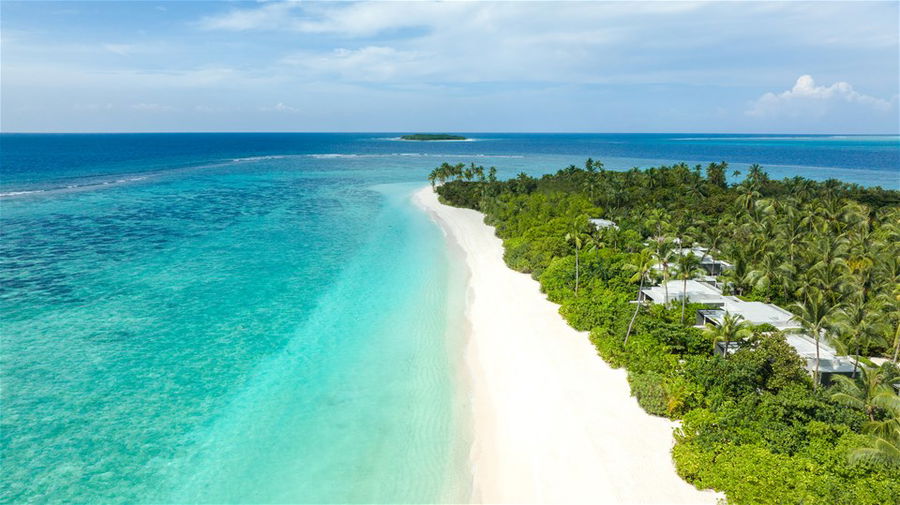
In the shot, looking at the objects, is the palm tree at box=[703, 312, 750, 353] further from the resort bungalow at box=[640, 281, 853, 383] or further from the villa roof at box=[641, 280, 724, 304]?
the villa roof at box=[641, 280, 724, 304]

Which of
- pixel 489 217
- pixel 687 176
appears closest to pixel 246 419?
pixel 489 217

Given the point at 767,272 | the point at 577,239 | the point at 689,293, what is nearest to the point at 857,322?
the point at 689,293

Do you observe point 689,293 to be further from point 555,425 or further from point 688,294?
point 555,425

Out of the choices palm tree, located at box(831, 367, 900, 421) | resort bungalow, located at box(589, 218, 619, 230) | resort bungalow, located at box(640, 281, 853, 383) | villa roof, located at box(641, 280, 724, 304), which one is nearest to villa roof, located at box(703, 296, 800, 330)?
resort bungalow, located at box(640, 281, 853, 383)

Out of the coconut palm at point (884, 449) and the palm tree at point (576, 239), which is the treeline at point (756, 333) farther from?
the palm tree at point (576, 239)

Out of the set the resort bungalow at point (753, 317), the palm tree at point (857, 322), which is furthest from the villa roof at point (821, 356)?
the palm tree at point (857, 322)
